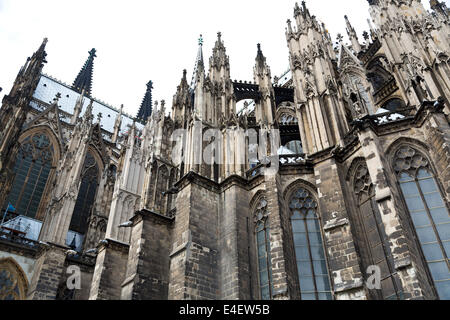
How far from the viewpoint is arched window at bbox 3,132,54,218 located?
987 inches

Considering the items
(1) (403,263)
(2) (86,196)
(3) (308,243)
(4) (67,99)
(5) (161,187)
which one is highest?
(4) (67,99)

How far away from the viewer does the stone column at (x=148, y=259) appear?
547 inches

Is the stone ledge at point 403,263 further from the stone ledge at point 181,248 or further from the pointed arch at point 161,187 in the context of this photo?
the pointed arch at point 161,187

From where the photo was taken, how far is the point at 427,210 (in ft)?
36.1

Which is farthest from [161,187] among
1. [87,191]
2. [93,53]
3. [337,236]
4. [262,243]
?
[93,53]

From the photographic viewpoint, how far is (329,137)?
46.4 ft

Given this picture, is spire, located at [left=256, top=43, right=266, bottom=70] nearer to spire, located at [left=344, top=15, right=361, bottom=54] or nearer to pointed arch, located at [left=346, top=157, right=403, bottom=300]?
spire, located at [left=344, top=15, right=361, bottom=54]

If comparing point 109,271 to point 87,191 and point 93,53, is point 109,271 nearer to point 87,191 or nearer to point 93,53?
point 87,191

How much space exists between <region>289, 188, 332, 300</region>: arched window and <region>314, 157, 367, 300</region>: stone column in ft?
1.57

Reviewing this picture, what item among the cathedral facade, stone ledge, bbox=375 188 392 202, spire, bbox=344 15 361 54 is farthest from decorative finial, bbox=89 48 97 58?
stone ledge, bbox=375 188 392 202

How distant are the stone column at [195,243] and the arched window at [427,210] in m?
6.70

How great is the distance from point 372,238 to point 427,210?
5.90ft

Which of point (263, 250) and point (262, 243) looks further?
point (262, 243)
